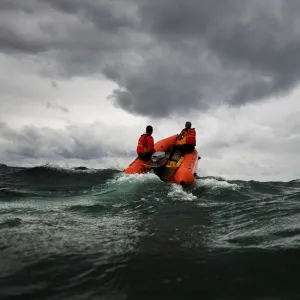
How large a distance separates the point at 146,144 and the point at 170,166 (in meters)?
1.39

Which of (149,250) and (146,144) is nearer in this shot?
(149,250)

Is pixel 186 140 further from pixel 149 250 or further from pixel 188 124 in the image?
pixel 149 250

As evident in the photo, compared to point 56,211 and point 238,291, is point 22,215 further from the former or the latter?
point 238,291

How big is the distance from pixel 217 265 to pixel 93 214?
4081 millimetres

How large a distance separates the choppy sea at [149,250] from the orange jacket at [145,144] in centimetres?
487

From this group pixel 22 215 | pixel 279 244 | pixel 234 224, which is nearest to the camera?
pixel 279 244

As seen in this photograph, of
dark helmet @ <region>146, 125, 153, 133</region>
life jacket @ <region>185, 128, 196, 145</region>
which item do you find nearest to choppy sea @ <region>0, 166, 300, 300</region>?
dark helmet @ <region>146, 125, 153, 133</region>

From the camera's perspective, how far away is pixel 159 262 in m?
4.35

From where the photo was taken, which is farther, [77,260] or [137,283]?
[77,260]

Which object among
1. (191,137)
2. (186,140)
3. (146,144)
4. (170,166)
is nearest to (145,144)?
(146,144)

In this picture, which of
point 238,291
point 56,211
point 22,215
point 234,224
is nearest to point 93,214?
point 56,211

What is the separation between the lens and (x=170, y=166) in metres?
13.9

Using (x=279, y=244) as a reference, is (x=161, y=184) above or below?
above

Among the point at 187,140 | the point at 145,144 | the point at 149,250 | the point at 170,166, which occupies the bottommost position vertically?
the point at 149,250
